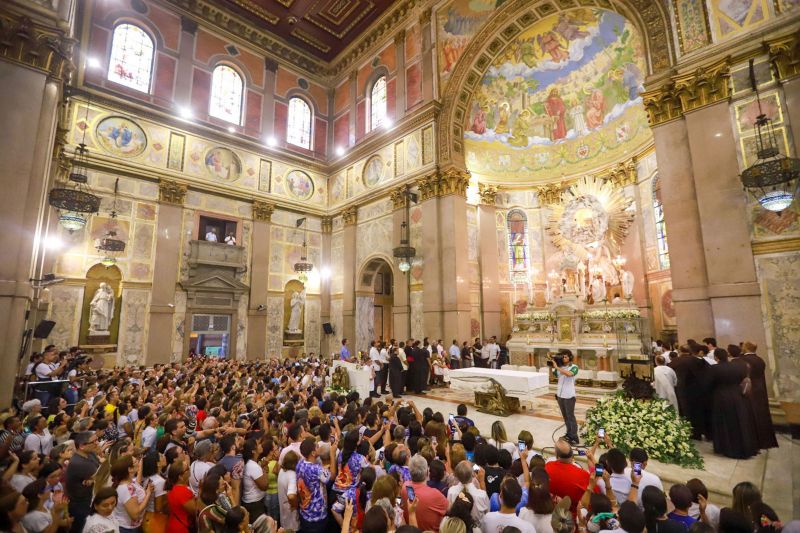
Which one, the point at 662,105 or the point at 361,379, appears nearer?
the point at 662,105

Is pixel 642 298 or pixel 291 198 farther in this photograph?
pixel 291 198

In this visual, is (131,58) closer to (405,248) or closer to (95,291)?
(95,291)

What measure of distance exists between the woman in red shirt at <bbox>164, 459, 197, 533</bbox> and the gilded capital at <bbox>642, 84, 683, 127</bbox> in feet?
39.3

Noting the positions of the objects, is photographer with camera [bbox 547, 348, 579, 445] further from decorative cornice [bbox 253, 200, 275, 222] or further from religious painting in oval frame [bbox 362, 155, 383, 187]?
decorative cornice [bbox 253, 200, 275, 222]

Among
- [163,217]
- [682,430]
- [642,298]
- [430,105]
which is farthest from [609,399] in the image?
[163,217]

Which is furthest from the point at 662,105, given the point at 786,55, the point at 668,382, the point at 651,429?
the point at 651,429

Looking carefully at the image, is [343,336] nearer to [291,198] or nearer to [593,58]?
[291,198]

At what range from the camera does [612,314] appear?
41.4 feet

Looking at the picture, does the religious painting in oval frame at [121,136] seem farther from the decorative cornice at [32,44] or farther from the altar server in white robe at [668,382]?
the altar server in white robe at [668,382]

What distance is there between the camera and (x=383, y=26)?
18562 mm

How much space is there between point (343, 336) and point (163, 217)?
31.3ft

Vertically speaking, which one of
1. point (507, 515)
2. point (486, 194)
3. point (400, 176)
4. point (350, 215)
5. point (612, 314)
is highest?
point (400, 176)

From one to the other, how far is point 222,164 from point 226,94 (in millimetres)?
3691

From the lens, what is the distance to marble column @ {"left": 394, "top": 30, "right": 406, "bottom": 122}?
17453 millimetres
